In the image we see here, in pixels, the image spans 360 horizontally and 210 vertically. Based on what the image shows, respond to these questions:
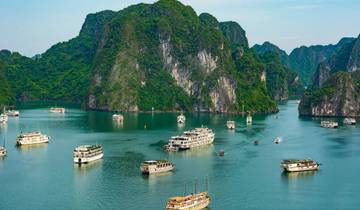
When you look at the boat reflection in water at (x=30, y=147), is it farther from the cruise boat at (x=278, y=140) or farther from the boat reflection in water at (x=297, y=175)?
the boat reflection in water at (x=297, y=175)

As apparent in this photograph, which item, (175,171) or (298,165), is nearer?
(175,171)

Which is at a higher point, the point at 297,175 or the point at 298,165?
the point at 298,165

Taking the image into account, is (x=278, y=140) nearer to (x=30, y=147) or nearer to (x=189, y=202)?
(x=30, y=147)

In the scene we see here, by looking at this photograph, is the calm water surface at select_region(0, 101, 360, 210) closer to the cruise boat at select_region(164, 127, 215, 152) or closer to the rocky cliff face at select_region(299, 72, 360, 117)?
the cruise boat at select_region(164, 127, 215, 152)

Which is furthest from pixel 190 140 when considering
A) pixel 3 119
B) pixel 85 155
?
pixel 3 119

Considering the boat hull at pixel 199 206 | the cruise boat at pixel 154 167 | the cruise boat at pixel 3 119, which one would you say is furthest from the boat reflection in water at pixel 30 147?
the boat hull at pixel 199 206

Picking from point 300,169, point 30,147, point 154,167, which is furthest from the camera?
point 30,147

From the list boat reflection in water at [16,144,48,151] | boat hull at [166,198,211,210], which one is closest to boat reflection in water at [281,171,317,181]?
boat hull at [166,198,211,210]
